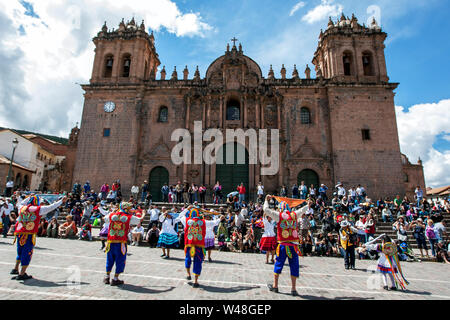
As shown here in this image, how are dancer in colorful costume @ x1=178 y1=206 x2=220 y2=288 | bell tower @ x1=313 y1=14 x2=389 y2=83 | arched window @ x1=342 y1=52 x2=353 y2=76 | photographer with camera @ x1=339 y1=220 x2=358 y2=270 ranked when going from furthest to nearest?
arched window @ x1=342 y1=52 x2=353 y2=76
bell tower @ x1=313 y1=14 x2=389 y2=83
photographer with camera @ x1=339 y1=220 x2=358 y2=270
dancer in colorful costume @ x1=178 y1=206 x2=220 y2=288

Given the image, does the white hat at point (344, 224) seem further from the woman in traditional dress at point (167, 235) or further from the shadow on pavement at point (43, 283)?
the shadow on pavement at point (43, 283)

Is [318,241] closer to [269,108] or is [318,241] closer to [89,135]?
[269,108]

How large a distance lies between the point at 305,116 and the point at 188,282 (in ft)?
71.4

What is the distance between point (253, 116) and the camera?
24.3 m

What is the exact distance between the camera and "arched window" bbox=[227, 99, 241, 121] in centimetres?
2524

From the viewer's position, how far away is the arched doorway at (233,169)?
23250 mm

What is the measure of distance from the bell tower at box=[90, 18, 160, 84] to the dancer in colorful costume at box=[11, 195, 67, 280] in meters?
21.6

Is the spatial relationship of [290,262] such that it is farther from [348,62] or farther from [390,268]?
[348,62]

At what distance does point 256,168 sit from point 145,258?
14.9 metres

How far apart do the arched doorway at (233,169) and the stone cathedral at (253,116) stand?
0.09 m

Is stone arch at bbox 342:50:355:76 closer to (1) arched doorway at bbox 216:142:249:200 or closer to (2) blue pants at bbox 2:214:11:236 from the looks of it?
(1) arched doorway at bbox 216:142:249:200

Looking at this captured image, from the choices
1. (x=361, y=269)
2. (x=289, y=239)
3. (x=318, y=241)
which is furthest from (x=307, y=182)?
(x=289, y=239)

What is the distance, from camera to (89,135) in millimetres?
24484

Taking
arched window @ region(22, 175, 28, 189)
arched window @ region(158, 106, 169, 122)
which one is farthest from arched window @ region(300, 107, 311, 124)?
arched window @ region(22, 175, 28, 189)
